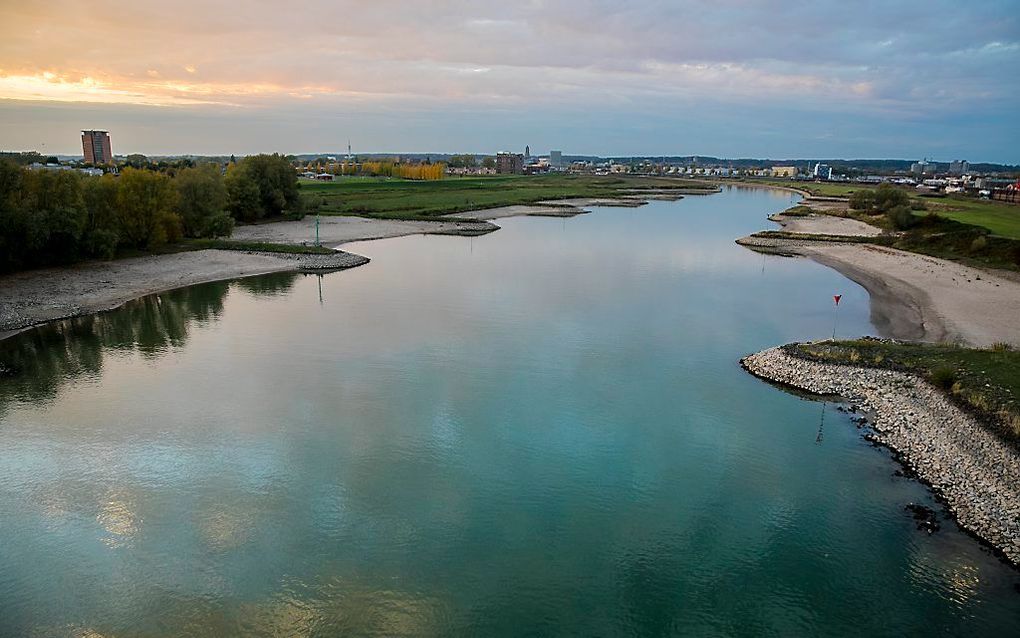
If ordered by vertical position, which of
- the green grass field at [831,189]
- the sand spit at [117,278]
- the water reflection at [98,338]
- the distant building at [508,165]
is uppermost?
the distant building at [508,165]

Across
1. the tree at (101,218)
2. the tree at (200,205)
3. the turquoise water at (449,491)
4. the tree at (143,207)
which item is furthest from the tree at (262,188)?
the turquoise water at (449,491)

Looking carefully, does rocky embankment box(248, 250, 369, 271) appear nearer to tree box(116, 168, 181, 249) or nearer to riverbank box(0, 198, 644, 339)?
riverbank box(0, 198, 644, 339)

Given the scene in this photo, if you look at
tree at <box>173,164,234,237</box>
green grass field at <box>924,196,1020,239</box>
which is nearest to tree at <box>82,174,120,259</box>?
tree at <box>173,164,234,237</box>

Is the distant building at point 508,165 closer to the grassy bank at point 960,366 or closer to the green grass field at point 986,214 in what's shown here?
the green grass field at point 986,214

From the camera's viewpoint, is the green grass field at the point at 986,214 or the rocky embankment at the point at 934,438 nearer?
the rocky embankment at the point at 934,438

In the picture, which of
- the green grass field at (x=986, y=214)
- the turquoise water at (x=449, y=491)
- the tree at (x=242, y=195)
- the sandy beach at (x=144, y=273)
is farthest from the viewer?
the tree at (x=242, y=195)

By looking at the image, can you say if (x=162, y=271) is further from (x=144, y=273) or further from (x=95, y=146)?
(x=95, y=146)

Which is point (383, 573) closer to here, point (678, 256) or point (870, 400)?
point (870, 400)

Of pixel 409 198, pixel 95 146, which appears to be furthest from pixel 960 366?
pixel 95 146

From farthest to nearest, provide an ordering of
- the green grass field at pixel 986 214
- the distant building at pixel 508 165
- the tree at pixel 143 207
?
the distant building at pixel 508 165, the green grass field at pixel 986 214, the tree at pixel 143 207
